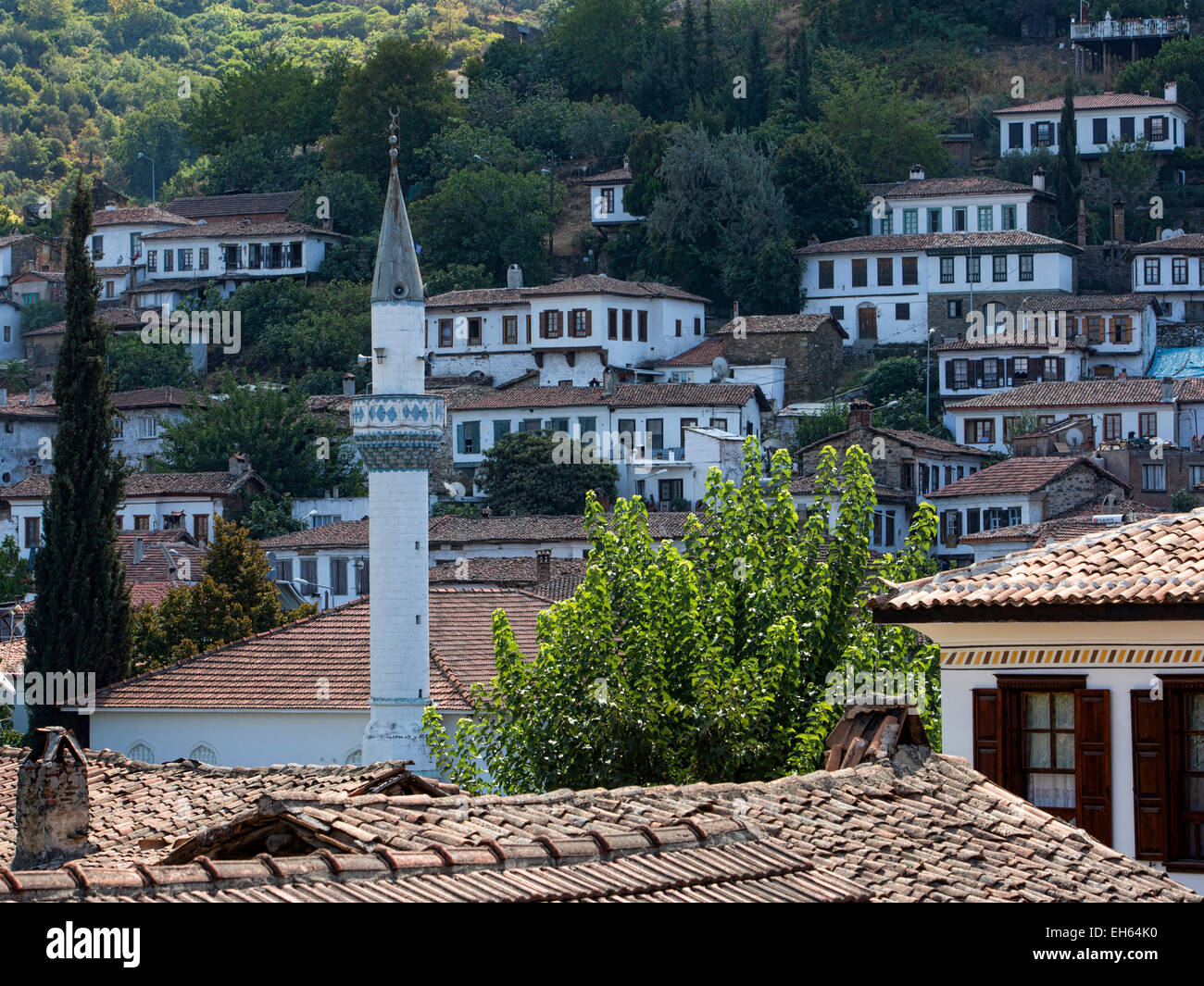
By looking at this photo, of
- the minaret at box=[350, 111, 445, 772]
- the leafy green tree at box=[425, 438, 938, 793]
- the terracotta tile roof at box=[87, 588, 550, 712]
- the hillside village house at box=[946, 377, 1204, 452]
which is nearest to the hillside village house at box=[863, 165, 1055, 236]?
the hillside village house at box=[946, 377, 1204, 452]

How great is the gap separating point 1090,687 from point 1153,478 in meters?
45.3

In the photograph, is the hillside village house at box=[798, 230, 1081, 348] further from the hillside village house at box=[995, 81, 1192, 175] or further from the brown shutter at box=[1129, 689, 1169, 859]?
the brown shutter at box=[1129, 689, 1169, 859]

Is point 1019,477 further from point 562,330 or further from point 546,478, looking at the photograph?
point 562,330

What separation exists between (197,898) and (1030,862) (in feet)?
17.1

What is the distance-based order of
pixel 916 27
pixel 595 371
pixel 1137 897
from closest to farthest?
pixel 1137 897, pixel 595 371, pixel 916 27

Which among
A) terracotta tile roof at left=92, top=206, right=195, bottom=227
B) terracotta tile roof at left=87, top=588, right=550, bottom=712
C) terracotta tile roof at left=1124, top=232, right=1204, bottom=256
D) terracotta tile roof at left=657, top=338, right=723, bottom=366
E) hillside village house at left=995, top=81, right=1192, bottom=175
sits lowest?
terracotta tile roof at left=87, top=588, right=550, bottom=712

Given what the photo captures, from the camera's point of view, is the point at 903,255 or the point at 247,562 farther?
the point at 903,255

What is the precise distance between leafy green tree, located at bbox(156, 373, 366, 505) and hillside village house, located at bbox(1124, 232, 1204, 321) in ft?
87.7

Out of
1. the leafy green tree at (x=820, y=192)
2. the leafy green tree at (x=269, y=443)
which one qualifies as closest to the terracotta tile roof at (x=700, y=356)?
the leafy green tree at (x=820, y=192)

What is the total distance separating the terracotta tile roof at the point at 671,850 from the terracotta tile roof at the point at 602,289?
54.3m

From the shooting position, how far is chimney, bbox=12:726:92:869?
47.2 feet
